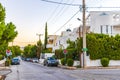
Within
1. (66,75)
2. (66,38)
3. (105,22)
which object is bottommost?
(66,75)

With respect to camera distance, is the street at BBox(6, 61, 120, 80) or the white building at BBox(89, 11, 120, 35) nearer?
the street at BBox(6, 61, 120, 80)

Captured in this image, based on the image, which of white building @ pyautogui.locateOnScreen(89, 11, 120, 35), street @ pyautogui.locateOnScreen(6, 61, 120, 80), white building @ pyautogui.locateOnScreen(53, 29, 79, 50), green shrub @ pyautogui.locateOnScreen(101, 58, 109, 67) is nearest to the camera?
street @ pyautogui.locateOnScreen(6, 61, 120, 80)

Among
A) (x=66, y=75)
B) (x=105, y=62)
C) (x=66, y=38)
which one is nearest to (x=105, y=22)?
(x=105, y=62)

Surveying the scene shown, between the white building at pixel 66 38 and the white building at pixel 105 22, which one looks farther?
the white building at pixel 66 38

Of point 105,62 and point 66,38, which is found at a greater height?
point 66,38

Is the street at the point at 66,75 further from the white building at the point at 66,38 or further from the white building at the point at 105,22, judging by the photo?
the white building at the point at 66,38

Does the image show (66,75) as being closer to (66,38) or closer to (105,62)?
(105,62)

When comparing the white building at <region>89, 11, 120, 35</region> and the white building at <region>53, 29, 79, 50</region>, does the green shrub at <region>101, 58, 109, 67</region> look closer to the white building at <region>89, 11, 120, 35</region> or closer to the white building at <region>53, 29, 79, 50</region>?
the white building at <region>89, 11, 120, 35</region>

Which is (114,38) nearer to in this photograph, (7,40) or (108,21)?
(7,40)

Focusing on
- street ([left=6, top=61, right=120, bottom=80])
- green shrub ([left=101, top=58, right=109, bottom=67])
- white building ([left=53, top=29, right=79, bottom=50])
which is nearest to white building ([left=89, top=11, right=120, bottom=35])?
white building ([left=53, top=29, right=79, bottom=50])

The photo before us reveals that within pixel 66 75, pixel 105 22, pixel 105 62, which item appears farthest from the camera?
pixel 105 22

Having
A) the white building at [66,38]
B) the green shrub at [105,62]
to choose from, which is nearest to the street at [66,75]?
the green shrub at [105,62]

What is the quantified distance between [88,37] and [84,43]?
2069 millimetres

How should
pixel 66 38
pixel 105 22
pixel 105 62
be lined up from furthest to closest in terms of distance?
pixel 66 38 → pixel 105 22 → pixel 105 62
